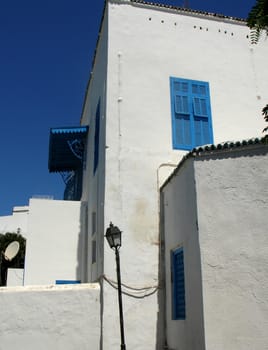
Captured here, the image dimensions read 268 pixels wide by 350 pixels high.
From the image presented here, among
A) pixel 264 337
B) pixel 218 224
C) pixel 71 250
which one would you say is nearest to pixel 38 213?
pixel 71 250

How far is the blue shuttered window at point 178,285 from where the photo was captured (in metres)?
7.74

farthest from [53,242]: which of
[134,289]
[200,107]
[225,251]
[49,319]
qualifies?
[225,251]

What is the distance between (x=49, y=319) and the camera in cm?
816

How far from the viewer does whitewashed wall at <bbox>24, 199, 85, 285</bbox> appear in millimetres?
11893

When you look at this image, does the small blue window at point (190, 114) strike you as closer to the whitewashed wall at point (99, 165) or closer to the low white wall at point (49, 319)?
the whitewashed wall at point (99, 165)

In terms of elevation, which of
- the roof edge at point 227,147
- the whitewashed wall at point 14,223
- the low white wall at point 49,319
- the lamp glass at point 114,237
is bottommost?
the low white wall at point 49,319

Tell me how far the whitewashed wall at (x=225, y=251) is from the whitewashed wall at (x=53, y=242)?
5.17 meters

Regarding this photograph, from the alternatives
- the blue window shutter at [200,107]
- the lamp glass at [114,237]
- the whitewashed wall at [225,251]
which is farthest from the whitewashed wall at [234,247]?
the blue window shutter at [200,107]

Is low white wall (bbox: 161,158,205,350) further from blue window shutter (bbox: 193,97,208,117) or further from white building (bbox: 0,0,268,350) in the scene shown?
blue window shutter (bbox: 193,97,208,117)

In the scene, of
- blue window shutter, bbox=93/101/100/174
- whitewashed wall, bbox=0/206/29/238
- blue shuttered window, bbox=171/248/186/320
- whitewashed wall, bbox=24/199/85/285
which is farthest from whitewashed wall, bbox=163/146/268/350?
whitewashed wall, bbox=0/206/29/238

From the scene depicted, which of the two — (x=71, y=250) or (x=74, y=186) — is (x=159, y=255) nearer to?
(x=71, y=250)

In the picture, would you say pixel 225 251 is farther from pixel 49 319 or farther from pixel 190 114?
pixel 190 114

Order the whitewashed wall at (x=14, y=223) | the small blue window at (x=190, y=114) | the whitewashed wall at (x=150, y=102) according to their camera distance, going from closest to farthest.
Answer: the whitewashed wall at (x=150, y=102) < the small blue window at (x=190, y=114) < the whitewashed wall at (x=14, y=223)

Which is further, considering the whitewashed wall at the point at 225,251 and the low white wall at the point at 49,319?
the low white wall at the point at 49,319
